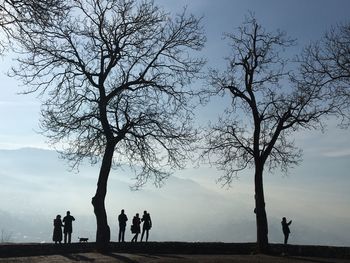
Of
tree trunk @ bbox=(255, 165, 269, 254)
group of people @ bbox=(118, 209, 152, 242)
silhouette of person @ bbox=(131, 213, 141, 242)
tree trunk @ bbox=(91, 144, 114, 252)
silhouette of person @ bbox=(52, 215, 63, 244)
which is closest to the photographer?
tree trunk @ bbox=(91, 144, 114, 252)

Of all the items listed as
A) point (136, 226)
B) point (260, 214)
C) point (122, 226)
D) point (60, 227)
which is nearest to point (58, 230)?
point (60, 227)

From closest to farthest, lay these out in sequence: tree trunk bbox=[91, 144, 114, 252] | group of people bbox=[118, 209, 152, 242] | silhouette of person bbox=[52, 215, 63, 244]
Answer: tree trunk bbox=[91, 144, 114, 252]
silhouette of person bbox=[52, 215, 63, 244]
group of people bbox=[118, 209, 152, 242]

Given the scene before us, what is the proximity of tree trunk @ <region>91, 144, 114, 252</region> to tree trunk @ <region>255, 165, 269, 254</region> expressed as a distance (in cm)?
751

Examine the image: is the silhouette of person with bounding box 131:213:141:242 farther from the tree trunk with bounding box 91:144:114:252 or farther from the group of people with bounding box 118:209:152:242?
the tree trunk with bounding box 91:144:114:252

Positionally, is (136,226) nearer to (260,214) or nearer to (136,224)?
(136,224)

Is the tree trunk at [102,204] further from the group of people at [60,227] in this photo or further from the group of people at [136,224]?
the group of people at [136,224]

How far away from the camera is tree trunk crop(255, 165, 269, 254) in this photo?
2702cm

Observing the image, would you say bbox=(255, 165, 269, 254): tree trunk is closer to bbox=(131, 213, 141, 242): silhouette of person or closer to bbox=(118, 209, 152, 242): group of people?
bbox=(118, 209, 152, 242): group of people

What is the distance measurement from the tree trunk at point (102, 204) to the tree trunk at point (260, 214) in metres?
7.51

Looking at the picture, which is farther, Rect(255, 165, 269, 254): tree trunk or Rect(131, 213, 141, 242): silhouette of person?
Rect(131, 213, 141, 242): silhouette of person

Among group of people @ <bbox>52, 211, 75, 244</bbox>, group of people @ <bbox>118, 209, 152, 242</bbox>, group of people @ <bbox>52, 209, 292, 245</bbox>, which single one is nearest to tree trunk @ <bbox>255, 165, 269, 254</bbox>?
group of people @ <bbox>52, 209, 292, 245</bbox>

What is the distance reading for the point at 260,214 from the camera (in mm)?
27188

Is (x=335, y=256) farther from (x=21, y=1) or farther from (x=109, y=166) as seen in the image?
(x=21, y=1)

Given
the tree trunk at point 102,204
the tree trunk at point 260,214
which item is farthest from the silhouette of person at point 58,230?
the tree trunk at point 260,214
